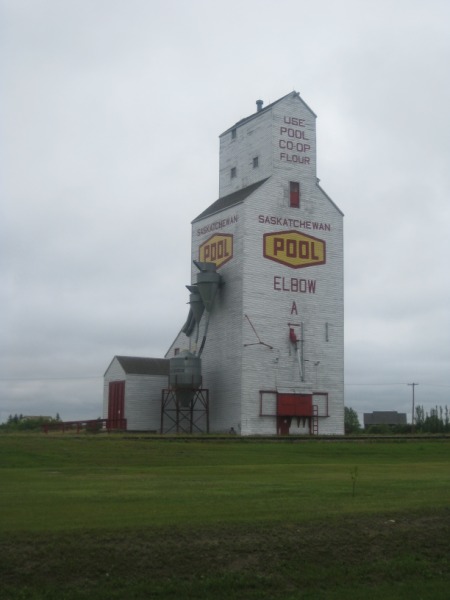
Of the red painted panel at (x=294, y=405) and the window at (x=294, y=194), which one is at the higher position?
the window at (x=294, y=194)

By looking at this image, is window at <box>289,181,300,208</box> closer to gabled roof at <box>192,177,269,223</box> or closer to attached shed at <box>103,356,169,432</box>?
gabled roof at <box>192,177,269,223</box>

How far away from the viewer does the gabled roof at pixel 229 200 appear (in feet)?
195

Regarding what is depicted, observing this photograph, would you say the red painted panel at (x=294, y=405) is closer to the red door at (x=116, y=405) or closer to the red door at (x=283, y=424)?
the red door at (x=283, y=424)

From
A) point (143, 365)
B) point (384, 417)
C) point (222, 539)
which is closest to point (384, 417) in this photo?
point (384, 417)

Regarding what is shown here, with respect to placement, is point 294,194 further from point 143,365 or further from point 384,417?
point 384,417

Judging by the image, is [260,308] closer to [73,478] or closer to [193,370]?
[193,370]

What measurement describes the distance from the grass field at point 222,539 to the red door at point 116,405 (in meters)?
42.5

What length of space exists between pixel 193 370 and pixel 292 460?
2619cm

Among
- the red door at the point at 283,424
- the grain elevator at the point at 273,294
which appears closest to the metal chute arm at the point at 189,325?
the grain elevator at the point at 273,294

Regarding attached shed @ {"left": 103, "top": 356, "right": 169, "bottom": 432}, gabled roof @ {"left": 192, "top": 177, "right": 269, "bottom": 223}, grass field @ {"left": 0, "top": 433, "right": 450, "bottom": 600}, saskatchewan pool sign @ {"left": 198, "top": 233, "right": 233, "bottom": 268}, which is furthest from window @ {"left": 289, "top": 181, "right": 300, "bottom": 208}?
grass field @ {"left": 0, "top": 433, "right": 450, "bottom": 600}

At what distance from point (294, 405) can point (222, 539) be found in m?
44.7

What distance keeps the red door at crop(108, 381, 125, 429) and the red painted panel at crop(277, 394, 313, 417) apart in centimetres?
1231

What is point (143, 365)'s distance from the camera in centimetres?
6650

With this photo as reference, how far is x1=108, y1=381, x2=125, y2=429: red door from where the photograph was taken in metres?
63.2
